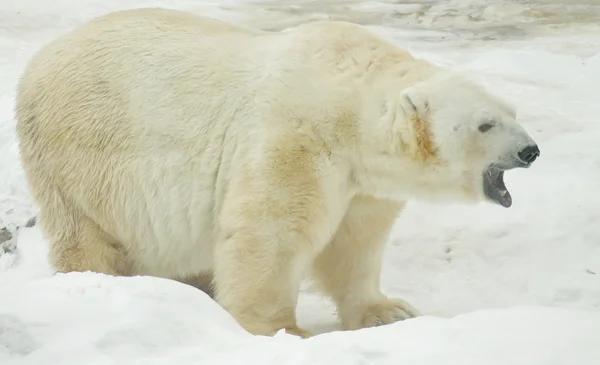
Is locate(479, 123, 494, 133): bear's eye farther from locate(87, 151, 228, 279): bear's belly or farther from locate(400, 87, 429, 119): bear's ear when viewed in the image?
locate(87, 151, 228, 279): bear's belly

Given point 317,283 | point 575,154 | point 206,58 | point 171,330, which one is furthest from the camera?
point 575,154

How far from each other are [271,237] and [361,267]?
58cm

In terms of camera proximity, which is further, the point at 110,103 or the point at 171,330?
the point at 110,103

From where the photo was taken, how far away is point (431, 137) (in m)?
3.00

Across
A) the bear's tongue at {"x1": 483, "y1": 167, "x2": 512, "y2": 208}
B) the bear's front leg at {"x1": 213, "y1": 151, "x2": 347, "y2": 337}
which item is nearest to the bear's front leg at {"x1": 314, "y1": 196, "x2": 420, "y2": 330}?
the bear's front leg at {"x1": 213, "y1": 151, "x2": 347, "y2": 337}

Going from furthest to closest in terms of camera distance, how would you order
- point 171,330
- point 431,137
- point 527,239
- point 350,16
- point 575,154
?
1. point 350,16
2. point 575,154
3. point 527,239
4. point 431,137
5. point 171,330

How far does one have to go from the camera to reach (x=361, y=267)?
3484 mm

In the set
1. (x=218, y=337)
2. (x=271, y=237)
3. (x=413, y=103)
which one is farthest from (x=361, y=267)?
(x=218, y=337)

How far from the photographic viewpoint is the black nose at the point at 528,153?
291 cm

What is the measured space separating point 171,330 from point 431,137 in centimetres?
128

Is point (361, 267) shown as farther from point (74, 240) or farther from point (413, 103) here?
point (74, 240)

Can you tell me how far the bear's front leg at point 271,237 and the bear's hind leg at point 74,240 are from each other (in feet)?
1.78

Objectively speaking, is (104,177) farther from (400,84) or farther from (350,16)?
(350,16)

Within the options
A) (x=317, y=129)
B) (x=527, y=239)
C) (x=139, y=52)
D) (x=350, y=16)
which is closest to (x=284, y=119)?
(x=317, y=129)
